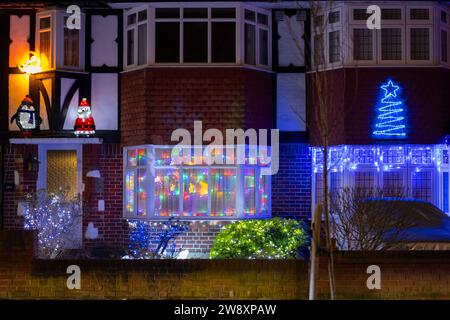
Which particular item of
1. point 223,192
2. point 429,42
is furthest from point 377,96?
point 223,192

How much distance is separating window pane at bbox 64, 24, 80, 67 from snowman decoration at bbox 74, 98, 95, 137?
1.18 meters

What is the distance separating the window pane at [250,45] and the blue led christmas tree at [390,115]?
3072mm

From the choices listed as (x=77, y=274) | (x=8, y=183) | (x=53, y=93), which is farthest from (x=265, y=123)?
(x=77, y=274)

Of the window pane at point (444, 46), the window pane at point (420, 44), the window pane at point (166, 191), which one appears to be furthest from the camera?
the window pane at point (444, 46)

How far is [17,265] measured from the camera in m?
12.5

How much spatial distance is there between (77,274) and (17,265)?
0.96 meters

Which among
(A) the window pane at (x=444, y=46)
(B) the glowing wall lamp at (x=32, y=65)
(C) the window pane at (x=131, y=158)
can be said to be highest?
(A) the window pane at (x=444, y=46)

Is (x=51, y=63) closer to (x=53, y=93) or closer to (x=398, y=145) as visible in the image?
(x=53, y=93)

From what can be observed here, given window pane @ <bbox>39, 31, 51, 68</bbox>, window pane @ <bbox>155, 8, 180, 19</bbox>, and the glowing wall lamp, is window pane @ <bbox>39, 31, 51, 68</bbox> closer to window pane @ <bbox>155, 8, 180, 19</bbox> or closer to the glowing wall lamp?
the glowing wall lamp

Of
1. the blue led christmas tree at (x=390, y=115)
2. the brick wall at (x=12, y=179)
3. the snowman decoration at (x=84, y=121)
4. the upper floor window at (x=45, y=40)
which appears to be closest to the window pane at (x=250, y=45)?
the blue led christmas tree at (x=390, y=115)

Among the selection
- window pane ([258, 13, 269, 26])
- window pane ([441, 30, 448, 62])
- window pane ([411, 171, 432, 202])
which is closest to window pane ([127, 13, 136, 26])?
window pane ([258, 13, 269, 26])

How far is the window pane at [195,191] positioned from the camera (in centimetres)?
1886

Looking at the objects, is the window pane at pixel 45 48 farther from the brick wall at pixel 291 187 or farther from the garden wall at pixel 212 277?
the garden wall at pixel 212 277
